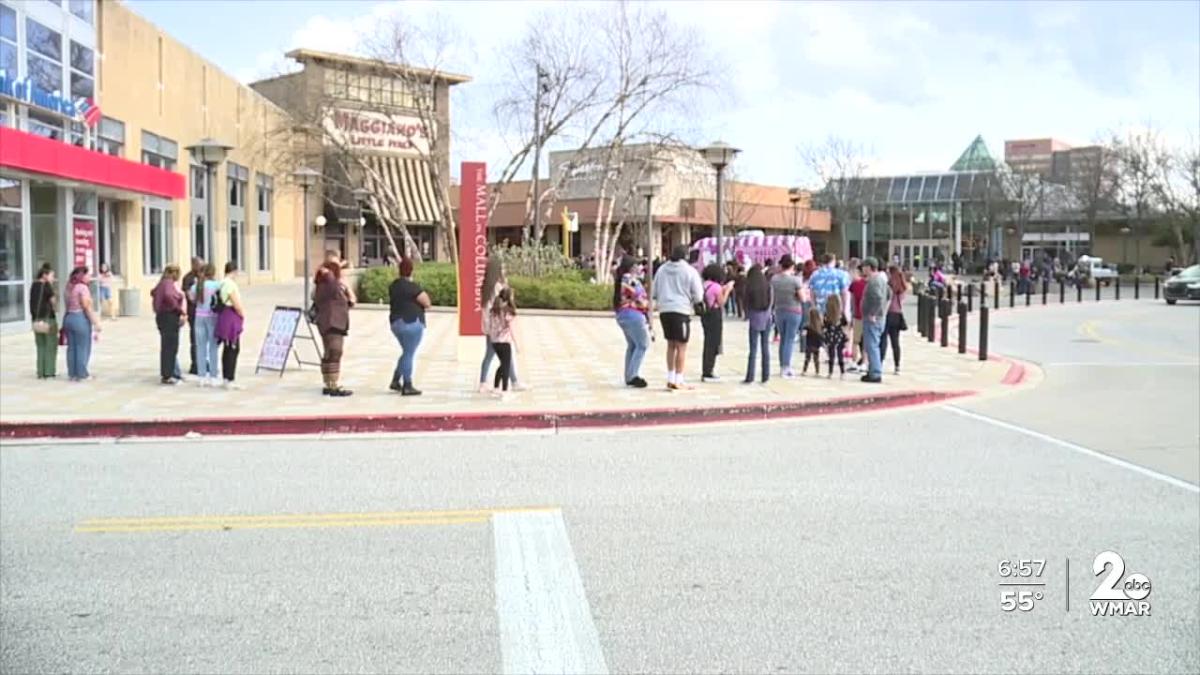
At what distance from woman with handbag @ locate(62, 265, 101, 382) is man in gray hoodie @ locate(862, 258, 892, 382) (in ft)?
33.2

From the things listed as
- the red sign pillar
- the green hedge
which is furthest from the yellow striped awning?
the red sign pillar

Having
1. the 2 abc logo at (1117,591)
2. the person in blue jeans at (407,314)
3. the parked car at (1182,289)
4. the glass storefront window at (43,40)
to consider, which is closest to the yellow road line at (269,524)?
the 2 abc logo at (1117,591)

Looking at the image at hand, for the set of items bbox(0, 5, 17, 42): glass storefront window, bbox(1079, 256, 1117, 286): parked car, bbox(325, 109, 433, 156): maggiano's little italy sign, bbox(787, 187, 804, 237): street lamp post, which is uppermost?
bbox(325, 109, 433, 156): maggiano's little italy sign

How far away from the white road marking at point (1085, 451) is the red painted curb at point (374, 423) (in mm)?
2134

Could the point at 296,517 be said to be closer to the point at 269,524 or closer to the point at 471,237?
the point at 269,524

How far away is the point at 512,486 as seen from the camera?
27.0ft

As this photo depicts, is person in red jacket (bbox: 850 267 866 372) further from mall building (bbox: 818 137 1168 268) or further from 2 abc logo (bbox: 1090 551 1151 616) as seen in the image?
mall building (bbox: 818 137 1168 268)

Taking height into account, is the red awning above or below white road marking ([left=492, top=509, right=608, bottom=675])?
above

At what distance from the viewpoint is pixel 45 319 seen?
47.1 ft

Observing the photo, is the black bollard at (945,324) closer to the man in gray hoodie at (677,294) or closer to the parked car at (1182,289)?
the man in gray hoodie at (677,294)

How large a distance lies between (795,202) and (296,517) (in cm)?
4622

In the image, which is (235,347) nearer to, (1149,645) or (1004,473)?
(1004,473)

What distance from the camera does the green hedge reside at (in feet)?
100

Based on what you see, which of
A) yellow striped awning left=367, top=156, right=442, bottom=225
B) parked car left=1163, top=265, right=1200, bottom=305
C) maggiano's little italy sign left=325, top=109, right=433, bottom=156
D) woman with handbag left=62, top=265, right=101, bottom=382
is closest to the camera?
woman with handbag left=62, top=265, right=101, bottom=382
